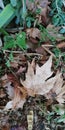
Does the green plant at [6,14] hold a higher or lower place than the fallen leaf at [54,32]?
higher

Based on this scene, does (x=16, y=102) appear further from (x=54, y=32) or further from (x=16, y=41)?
(x=54, y=32)

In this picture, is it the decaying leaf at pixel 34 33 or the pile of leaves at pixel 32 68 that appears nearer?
the pile of leaves at pixel 32 68

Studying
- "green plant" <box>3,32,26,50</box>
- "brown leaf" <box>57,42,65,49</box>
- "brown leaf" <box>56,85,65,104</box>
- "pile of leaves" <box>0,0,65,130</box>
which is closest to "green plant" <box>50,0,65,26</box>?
"pile of leaves" <box>0,0,65,130</box>

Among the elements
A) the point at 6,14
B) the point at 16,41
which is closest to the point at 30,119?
the point at 16,41

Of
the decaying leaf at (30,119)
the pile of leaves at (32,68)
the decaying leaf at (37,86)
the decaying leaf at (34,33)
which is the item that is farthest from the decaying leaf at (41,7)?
the decaying leaf at (30,119)

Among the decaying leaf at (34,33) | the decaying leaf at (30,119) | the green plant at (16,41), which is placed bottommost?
the decaying leaf at (30,119)

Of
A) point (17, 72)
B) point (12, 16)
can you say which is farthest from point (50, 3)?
point (17, 72)

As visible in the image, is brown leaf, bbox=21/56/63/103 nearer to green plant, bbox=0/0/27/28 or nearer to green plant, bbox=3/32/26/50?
green plant, bbox=3/32/26/50

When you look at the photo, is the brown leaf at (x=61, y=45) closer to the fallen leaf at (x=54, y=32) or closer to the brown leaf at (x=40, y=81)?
the fallen leaf at (x=54, y=32)
